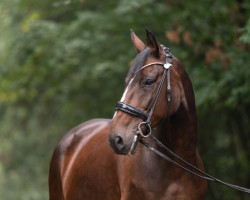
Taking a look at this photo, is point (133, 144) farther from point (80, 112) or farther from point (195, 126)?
point (80, 112)

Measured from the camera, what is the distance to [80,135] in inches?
234

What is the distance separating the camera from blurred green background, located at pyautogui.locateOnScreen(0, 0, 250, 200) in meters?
8.05

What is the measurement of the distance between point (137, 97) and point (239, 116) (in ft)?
21.4

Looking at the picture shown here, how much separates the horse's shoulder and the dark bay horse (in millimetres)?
704

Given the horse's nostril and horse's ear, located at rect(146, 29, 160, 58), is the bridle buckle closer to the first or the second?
the horse's nostril

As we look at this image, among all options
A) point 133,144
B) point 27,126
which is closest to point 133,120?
point 133,144

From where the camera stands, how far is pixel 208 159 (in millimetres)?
10688

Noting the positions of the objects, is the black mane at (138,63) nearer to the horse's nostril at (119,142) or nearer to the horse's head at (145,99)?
the horse's head at (145,99)

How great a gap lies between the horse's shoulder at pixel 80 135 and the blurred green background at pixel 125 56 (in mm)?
2192

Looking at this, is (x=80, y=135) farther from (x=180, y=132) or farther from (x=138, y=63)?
(x=138, y=63)

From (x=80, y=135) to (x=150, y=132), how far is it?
7.03ft

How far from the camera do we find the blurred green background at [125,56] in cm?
805

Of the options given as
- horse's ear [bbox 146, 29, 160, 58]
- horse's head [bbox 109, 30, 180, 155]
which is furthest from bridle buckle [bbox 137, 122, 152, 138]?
horse's ear [bbox 146, 29, 160, 58]

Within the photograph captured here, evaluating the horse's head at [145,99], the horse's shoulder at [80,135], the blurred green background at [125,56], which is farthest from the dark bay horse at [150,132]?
the blurred green background at [125,56]
